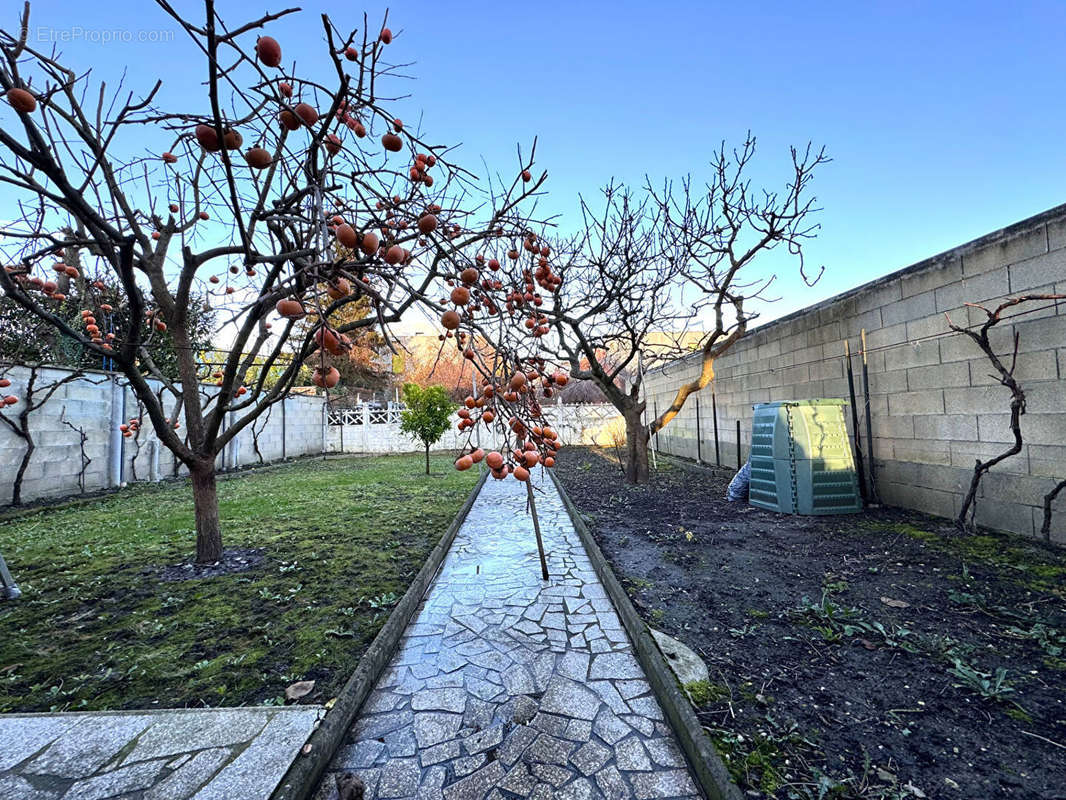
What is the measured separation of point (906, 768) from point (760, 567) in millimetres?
2063

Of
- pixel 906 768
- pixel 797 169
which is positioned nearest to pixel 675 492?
pixel 797 169

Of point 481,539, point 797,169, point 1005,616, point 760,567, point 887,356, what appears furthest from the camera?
point 797,169

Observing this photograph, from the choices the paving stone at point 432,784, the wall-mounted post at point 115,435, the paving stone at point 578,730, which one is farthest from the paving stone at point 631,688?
the wall-mounted post at point 115,435

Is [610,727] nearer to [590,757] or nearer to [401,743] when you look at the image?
[590,757]

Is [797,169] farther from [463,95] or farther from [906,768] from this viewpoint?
[906,768]

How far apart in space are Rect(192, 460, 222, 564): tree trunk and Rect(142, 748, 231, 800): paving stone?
8.63 ft

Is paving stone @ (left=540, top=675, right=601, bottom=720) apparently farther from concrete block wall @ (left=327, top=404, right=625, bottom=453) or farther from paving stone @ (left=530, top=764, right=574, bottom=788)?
concrete block wall @ (left=327, top=404, right=625, bottom=453)

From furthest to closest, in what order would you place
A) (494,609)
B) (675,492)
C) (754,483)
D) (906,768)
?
(675,492) → (754,483) → (494,609) → (906,768)

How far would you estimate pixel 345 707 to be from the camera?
2.00 m

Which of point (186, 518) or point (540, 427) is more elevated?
point (540, 427)

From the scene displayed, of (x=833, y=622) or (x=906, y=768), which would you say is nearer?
(x=906, y=768)

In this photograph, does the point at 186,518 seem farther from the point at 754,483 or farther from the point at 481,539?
the point at 754,483

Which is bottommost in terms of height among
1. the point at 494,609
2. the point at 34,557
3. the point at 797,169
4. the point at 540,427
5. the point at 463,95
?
the point at 494,609

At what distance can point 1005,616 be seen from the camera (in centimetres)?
254
